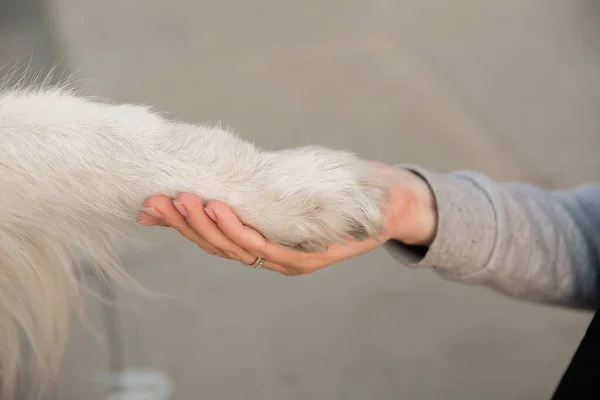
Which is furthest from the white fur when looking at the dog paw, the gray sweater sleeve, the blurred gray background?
the blurred gray background

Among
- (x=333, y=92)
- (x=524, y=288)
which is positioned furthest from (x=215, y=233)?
(x=333, y=92)

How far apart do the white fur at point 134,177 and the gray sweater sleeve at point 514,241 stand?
5.3 inches

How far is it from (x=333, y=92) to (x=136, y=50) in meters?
0.52

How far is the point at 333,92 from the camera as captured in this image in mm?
1510

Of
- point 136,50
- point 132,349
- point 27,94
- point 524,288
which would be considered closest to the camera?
point 27,94

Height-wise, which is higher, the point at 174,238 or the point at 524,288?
the point at 174,238

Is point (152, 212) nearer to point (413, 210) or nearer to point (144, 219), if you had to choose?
point (144, 219)

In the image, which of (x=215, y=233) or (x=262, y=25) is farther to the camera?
(x=262, y=25)

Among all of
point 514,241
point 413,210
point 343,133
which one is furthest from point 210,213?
point 343,133

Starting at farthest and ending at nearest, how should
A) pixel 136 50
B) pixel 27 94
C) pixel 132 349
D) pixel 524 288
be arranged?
pixel 136 50
pixel 132 349
pixel 524 288
pixel 27 94

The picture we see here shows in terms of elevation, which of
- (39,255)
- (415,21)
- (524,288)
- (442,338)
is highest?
(415,21)

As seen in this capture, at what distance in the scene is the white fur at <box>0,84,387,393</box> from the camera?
0.52 metres

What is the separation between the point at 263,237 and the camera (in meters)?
0.55

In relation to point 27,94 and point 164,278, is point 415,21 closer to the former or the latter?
point 164,278
